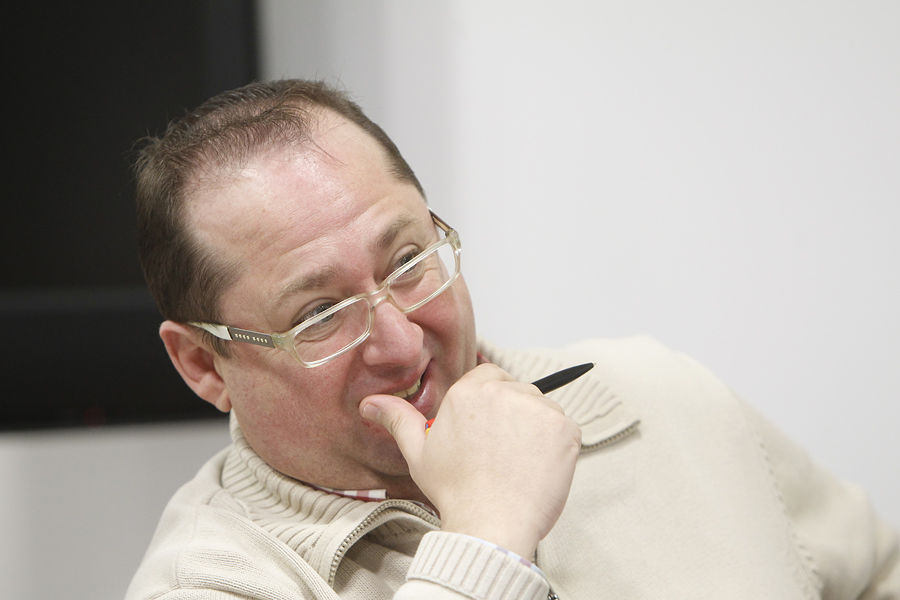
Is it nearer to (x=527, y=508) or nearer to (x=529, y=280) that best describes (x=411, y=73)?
(x=529, y=280)

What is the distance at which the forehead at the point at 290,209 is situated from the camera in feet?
4.16

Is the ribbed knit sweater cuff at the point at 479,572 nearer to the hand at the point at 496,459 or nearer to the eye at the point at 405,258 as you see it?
the hand at the point at 496,459

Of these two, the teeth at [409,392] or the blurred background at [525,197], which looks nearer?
the teeth at [409,392]

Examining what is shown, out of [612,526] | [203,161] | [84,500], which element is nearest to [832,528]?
[612,526]

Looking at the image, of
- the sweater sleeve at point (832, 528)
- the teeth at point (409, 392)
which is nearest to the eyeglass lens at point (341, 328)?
the teeth at point (409, 392)

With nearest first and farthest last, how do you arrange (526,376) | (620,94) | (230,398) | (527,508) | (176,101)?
(527,508) < (230,398) < (526,376) < (176,101) < (620,94)

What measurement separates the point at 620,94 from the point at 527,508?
4.60 feet

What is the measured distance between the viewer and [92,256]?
2100 mm

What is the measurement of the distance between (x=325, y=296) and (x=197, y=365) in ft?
1.06

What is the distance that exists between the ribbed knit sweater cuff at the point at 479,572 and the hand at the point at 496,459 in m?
0.02

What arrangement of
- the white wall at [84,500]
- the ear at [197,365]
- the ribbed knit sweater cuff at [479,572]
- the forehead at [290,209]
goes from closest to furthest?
the ribbed knit sweater cuff at [479,572]
the forehead at [290,209]
the ear at [197,365]
the white wall at [84,500]

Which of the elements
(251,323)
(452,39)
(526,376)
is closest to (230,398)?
(251,323)

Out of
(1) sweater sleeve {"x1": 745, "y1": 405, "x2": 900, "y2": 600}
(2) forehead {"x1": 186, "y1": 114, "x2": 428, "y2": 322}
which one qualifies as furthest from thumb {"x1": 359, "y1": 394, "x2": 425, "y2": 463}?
(1) sweater sleeve {"x1": 745, "y1": 405, "x2": 900, "y2": 600}

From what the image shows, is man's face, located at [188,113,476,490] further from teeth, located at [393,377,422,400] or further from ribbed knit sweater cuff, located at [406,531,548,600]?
ribbed knit sweater cuff, located at [406,531,548,600]
